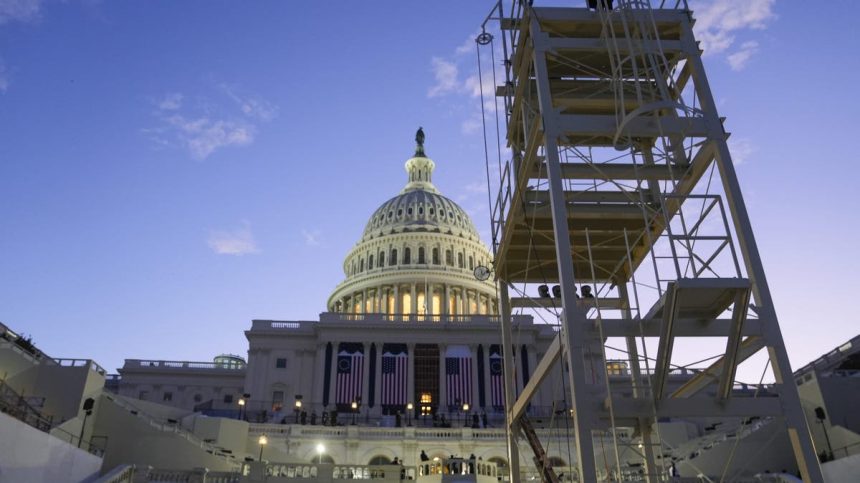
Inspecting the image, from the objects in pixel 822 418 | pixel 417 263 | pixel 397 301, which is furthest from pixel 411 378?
pixel 822 418

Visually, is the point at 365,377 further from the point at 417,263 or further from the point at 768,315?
the point at 768,315

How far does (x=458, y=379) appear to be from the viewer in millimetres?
77875

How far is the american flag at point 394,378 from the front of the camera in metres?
76.3

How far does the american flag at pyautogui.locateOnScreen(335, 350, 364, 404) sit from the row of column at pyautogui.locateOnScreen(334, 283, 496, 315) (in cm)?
2957

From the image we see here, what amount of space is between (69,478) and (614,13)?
30376 mm

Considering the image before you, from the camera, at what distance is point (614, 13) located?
59.0ft

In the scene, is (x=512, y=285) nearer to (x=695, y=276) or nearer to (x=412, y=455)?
(x=695, y=276)

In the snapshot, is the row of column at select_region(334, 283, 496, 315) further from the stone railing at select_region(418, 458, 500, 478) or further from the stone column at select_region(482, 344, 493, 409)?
the stone railing at select_region(418, 458, 500, 478)

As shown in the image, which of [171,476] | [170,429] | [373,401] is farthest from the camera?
[373,401]

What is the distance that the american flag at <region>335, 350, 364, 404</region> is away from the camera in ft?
251

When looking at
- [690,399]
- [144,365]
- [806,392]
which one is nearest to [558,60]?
[690,399]

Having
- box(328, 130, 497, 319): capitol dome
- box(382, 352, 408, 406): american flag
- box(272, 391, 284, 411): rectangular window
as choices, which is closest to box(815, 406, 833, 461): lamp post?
box(382, 352, 408, 406): american flag

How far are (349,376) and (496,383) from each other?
670 inches

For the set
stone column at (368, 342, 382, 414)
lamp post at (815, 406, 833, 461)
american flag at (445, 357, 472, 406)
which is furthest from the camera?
american flag at (445, 357, 472, 406)
